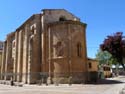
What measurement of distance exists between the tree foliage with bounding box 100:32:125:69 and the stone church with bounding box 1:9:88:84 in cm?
1275

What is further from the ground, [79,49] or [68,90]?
[79,49]

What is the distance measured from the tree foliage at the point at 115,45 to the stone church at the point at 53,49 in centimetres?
1275

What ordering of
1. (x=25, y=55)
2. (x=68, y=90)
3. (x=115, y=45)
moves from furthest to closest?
(x=25, y=55) < (x=68, y=90) < (x=115, y=45)

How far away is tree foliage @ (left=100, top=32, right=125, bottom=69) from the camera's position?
19062mm

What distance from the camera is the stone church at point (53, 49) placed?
3328 cm

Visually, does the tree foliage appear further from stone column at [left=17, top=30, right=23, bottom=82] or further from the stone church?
stone column at [left=17, top=30, right=23, bottom=82]

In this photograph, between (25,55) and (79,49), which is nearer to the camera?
(79,49)

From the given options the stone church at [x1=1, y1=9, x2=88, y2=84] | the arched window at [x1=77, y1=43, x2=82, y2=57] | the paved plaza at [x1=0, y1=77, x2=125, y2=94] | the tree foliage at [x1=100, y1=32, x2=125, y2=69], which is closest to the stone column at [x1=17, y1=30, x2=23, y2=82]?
the stone church at [x1=1, y1=9, x2=88, y2=84]

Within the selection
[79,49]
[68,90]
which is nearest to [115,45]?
[68,90]

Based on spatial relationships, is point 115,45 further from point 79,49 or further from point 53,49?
point 53,49

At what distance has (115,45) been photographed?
2000cm

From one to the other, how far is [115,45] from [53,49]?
53.1 feet

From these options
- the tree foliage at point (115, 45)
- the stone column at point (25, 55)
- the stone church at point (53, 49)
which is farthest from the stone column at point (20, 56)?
the tree foliage at point (115, 45)

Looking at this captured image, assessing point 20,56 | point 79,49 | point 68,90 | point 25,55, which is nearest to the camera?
point 68,90
